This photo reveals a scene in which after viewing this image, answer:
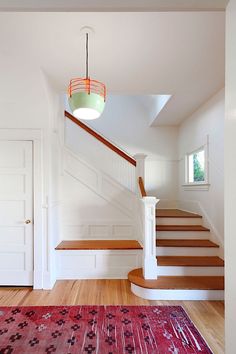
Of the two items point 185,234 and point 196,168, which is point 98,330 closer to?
point 185,234

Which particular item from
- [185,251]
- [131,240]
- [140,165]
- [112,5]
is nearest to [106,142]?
[140,165]

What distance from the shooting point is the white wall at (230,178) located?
1083mm

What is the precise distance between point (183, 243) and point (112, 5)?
321 centimetres

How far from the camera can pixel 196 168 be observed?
4688mm

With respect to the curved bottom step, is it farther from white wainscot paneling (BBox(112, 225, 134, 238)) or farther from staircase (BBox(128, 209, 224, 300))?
white wainscot paneling (BBox(112, 225, 134, 238))

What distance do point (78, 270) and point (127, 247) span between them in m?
0.82

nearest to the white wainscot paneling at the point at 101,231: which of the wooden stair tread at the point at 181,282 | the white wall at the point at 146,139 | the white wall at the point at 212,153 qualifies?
the wooden stair tread at the point at 181,282

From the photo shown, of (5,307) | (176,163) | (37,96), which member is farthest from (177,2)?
(176,163)

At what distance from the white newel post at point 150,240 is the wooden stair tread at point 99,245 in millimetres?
421

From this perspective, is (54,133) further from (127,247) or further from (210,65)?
(210,65)

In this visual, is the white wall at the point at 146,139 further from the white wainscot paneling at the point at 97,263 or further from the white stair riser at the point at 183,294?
the white stair riser at the point at 183,294

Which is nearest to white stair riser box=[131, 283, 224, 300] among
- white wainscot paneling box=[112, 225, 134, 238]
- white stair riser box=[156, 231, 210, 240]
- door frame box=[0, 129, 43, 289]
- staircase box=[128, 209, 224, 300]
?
staircase box=[128, 209, 224, 300]

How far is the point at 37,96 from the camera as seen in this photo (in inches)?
122

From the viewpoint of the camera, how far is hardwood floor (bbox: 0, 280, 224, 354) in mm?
2375
